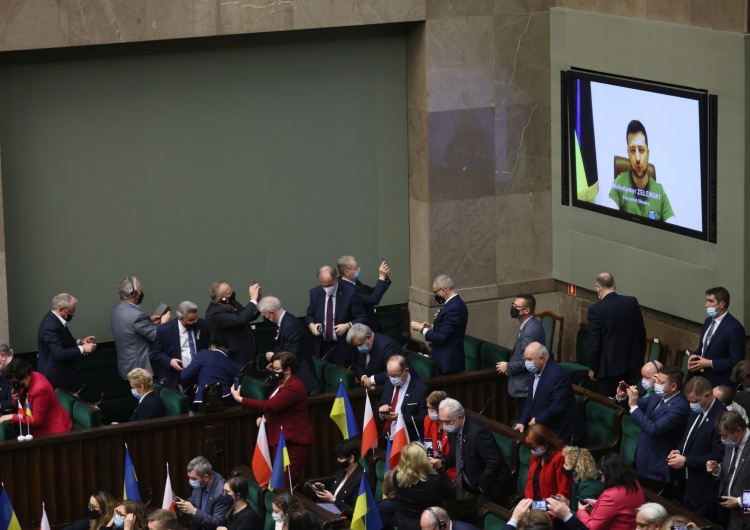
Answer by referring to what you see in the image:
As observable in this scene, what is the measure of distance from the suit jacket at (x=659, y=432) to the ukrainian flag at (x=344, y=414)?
2444 millimetres

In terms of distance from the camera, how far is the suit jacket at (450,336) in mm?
13727

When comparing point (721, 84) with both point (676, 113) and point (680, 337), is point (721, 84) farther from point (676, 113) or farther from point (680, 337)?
point (680, 337)

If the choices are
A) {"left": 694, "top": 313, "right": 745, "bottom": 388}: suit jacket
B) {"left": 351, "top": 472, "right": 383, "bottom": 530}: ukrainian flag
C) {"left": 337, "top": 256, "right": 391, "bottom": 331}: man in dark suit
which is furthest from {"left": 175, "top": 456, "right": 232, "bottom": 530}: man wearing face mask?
{"left": 694, "top": 313, "right": 745, "bottom": 388}: suit jacket

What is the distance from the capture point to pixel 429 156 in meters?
15.9

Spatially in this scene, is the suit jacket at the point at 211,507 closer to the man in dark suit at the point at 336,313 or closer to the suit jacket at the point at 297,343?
the suit jacket at the point at 297,343

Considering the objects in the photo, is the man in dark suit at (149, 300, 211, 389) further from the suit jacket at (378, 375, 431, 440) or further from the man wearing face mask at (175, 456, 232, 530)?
the man wearing face mask at (175, 456, 232, 530)

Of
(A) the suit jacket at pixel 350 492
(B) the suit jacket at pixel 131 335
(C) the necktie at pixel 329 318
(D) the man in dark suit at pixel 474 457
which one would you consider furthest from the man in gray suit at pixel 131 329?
(D) the man in dark suit at pixel 474 457

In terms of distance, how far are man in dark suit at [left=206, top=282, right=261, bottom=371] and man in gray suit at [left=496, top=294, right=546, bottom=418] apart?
234cm

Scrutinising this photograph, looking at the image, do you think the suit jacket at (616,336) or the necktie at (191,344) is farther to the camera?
the suit jacket at (616,336)

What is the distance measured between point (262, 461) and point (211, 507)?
0.91m

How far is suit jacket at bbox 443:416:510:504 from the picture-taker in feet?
36.6

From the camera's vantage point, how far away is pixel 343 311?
1430cm

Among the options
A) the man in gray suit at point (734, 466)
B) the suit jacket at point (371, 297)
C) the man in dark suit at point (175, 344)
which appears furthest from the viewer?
the suit jacket at point (371, 297)

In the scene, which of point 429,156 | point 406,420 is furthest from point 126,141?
point 406,420
